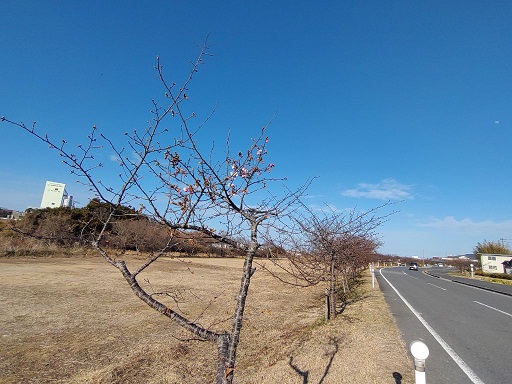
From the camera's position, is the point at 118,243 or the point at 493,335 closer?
the point at 118,243

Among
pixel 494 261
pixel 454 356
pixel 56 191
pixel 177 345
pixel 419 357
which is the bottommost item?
pixel 177 345

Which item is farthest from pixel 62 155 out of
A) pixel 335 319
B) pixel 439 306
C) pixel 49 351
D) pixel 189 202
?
pixel 439 306

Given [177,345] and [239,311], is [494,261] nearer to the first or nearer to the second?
[177,345]

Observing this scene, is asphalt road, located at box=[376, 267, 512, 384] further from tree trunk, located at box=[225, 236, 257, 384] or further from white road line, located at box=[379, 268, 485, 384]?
tree trunk, located at box=[225, 236, 257, 384]

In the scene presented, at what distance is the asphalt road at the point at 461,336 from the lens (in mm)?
5043

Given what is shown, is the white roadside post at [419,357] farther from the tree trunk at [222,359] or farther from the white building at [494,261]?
the white building at [494,261]

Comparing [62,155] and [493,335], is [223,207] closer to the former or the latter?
[62,155]

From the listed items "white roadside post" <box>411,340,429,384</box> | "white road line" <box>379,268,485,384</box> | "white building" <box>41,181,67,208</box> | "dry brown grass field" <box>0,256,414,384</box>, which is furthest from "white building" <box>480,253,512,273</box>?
"white building" <box>41,181,67,208</box>

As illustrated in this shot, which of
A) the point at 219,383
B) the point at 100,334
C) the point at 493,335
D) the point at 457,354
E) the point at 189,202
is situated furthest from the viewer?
the point at 100,334

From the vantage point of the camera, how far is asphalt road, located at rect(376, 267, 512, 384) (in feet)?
16.5

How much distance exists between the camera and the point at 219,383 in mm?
1997

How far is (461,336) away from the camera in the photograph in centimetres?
741

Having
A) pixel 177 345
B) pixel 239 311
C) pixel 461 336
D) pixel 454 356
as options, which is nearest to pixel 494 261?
pixel 461 336

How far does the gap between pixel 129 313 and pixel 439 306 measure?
11.7 meters
